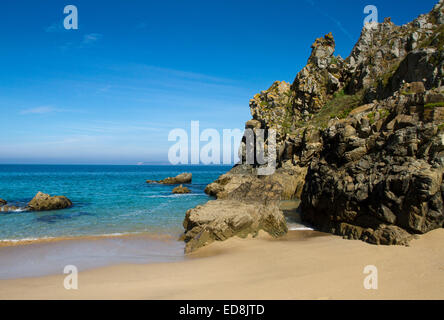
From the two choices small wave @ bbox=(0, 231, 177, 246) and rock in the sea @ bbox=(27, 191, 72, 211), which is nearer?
small wave @ bbox=(0, 231, 177, 246)

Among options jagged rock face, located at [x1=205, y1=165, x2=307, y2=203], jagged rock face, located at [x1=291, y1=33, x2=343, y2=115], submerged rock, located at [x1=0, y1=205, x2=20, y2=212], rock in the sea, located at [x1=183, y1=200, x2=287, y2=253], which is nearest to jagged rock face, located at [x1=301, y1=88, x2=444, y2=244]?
jagged rock face, located at [x1=205, y1=165, x2=307, y2=203]

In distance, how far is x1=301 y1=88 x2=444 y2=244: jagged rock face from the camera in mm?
9609

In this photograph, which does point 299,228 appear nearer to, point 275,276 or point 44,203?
point 275,276

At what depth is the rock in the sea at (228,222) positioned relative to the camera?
1249cm

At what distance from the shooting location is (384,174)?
1116 cm

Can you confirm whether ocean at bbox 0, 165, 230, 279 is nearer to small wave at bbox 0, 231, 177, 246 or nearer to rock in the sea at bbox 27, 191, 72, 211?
small wave at bbox 0, 231, 177, 246

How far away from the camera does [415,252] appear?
875 centimetres

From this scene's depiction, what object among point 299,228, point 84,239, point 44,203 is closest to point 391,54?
point 299,228

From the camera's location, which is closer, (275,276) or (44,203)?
(275,276)

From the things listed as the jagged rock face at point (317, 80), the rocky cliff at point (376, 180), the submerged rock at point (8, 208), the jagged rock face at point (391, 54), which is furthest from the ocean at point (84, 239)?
the jagged rock face at point (317, 80)

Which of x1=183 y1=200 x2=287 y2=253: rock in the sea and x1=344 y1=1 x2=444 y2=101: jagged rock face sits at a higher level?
x1=344 y1=1 x2=444 y2=101: jagged rock face

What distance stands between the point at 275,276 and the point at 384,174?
21.8ft

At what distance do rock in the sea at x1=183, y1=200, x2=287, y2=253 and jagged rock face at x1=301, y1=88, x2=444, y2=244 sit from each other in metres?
2.75

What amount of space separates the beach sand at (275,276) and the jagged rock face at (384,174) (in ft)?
3.02
